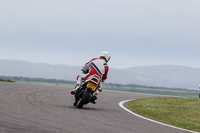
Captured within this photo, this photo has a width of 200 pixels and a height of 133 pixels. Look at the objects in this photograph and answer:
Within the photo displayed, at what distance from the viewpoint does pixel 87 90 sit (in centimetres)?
1468

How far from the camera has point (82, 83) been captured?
14930 mm

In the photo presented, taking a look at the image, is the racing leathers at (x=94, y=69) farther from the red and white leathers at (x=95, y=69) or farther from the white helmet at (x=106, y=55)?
the white helmet at (x=106, y=55)

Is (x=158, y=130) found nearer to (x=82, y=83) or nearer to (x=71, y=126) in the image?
(x=71, y=126)

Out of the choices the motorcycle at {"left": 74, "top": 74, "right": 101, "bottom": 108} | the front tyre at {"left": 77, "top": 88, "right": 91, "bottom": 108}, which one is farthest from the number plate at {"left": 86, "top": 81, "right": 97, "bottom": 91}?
the front tyre at {"left": 77, "top": 88, "right": 91, "bottom": 108}

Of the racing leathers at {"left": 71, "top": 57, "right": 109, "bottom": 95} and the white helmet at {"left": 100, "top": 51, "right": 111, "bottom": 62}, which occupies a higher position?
the white helmet at {"left": 100, "top": 51, "right": 111, "bottom": 62}

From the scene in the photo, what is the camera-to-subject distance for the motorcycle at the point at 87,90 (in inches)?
572

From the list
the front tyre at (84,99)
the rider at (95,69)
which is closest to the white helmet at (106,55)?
the rider at (95,69)

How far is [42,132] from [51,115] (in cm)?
296

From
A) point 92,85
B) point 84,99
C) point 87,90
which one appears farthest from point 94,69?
point 84,99

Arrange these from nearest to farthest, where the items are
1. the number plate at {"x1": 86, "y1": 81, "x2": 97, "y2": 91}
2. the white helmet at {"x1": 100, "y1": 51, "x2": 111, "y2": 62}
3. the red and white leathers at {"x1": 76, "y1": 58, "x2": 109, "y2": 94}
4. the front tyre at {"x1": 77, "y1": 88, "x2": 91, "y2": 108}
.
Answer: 1. the front tyre at {"x1": 77, "y1": 88, "x2": 91, "y2": 108}
2. the number plate at {"x1": 86, "y1": 81, "x2": 97, "y2": 91}
3. the red and white leathers at {"x1": 76, "y1": 58, "x2": 109, "y2": 94}
4. the white helmet at {"x1": 100, "y1": 51, "x2": 111, "y2": 62}

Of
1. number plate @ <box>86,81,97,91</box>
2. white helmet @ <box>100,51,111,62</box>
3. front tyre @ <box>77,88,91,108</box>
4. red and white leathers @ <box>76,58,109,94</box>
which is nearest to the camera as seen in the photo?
front tyre @ <box>77,88,91,108</box>

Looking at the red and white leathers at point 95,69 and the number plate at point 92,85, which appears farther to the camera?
the red and white leathers at point 95,69

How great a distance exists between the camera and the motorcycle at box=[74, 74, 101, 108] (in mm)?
14531

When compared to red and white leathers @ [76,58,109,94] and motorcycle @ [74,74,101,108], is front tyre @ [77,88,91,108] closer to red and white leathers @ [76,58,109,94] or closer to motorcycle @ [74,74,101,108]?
motorcycle @ [74,74,101,108]
